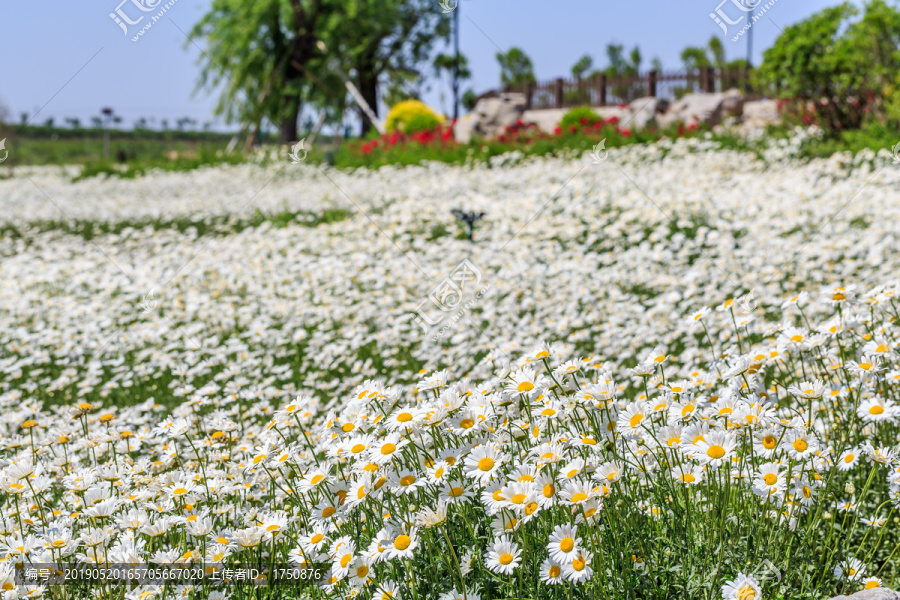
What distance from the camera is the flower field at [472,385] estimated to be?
2.08 meters

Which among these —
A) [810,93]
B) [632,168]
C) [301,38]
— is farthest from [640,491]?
[301,38]

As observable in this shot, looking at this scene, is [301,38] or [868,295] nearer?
[868,295]

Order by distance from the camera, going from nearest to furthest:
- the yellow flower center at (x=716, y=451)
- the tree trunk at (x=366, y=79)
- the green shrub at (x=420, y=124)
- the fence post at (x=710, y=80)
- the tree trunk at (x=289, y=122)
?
the yellow flower center at (x=716, y=451) < the green shrub at (x=420, y=124) < the fence post at (x=710, y=80) < the tree trunk at (x=289, y=122) < the tree trunk at (x=366, y=79)

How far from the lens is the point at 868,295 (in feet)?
10.0

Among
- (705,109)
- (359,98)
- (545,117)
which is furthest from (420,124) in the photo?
(705,109)

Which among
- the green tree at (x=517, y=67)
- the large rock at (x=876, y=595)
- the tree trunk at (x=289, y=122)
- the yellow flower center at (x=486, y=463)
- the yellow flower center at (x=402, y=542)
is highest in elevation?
the green tree at (x=517, y=67)

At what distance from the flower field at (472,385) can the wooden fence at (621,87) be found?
10207mm

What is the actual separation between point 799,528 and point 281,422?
190 centimetres

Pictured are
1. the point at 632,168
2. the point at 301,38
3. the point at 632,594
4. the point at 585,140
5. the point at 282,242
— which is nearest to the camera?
the point at 632,594

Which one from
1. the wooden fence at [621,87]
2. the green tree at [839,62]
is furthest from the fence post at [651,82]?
the green tree at [839,62]

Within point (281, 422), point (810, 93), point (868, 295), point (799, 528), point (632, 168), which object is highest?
point (810, 93)

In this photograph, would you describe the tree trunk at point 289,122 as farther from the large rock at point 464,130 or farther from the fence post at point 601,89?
the fence post at point 601,89

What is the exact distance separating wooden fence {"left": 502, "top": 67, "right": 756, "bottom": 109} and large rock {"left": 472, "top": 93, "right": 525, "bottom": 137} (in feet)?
7.80

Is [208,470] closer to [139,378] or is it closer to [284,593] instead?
[284,593]
